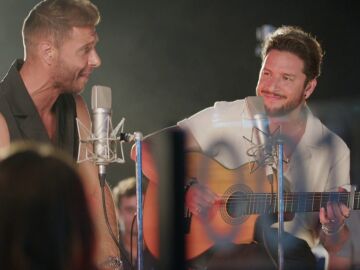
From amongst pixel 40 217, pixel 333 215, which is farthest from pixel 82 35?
pixel 40 217

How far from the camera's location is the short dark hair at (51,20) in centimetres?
317

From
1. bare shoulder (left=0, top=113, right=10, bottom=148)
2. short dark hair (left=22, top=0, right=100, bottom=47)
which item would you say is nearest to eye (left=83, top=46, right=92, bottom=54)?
short dark hair (left=22, top=0, right=100, bottom=47)

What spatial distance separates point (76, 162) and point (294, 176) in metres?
1.34

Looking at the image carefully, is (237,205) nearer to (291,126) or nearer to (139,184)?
(291,126)

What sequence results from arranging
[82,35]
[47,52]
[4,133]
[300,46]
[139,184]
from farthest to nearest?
[300,46]
[82,35]
[47,52]
[4,133]
[139,184]

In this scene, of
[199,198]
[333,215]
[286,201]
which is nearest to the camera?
[199,198]

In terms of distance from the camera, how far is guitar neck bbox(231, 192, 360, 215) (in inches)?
134

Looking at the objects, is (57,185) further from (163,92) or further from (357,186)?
(357,186)

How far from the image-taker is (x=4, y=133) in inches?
119

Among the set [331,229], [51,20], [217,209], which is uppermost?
[51,20]

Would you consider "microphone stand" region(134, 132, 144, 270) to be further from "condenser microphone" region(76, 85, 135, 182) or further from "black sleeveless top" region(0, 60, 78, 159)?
"black sleeveless top" region(0, 60, 78, 159)

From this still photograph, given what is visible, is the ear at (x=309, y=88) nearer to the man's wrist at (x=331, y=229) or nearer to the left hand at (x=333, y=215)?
the left hand at (x=333, y=215)

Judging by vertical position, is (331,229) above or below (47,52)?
below

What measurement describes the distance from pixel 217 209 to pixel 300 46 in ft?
3.94
